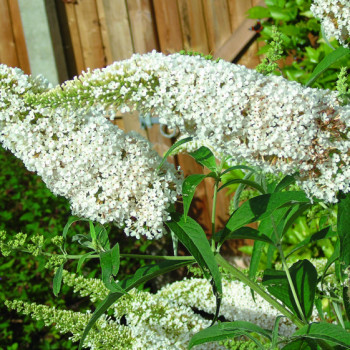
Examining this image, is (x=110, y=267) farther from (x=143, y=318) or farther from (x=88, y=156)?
(x=143, y=318)

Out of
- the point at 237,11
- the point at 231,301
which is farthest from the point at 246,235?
the point at 237,11

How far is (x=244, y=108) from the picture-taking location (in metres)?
0.87

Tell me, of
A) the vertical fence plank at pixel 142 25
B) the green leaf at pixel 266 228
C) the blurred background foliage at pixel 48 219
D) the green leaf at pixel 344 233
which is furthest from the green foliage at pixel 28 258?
the green leaf at pixel 344 233

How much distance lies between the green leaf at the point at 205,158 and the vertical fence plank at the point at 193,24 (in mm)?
2407

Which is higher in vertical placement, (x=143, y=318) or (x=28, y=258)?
(x=143, y=318)

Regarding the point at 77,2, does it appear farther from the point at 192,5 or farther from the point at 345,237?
the point at 345,237

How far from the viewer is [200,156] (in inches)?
41.3

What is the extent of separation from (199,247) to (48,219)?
212 cm

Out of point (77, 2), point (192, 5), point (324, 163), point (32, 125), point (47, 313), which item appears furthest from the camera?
point (77, 2)

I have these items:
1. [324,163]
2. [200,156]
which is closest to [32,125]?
[200,156]

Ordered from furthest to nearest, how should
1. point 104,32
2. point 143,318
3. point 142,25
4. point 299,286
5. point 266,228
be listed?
point 104,32 → point 142,25 → point 143,318 → point 266,228 → point 299,286

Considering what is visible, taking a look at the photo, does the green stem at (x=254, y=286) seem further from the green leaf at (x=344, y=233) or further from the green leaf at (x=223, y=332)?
the green leaf at (x=344, y=233)

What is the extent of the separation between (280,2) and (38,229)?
1.93 meters

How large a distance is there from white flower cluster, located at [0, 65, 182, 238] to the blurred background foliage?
176 cm
